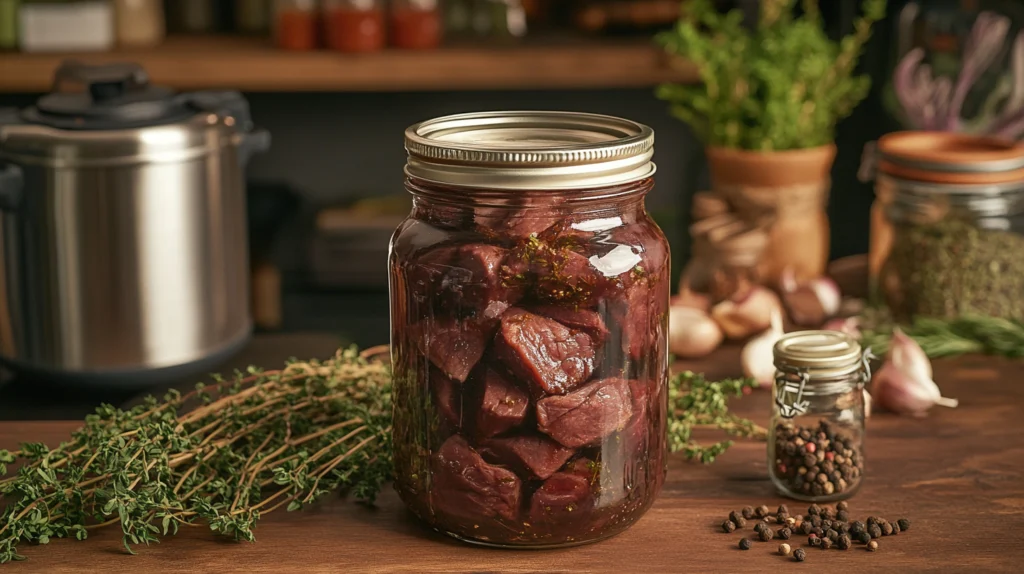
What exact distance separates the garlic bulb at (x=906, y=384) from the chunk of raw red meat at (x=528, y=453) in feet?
1.61

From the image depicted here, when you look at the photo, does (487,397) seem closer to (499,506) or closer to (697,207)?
(499,506)

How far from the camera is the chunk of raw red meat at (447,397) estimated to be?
867 mm

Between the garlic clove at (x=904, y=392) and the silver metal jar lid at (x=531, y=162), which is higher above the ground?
the silver metal jar lid at (x=531, y=162)

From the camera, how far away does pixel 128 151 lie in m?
1.26

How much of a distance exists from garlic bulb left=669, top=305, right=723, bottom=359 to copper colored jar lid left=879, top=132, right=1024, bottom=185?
316mm

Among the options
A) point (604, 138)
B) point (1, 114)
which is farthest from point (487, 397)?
point (1, 114)

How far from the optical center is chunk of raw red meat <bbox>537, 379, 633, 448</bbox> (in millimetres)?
851

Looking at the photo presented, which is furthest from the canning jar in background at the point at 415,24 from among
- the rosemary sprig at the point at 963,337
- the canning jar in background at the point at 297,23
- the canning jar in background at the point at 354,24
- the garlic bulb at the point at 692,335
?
the rosemary sprig at the point at 963,337

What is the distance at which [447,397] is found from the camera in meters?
0.87

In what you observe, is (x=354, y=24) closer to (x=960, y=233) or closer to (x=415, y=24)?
(x=415, y=24)

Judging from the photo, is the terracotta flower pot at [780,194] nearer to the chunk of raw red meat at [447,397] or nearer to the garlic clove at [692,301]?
the garlic clove at [692,301]

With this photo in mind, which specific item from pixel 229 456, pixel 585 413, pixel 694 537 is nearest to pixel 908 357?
pixel 694 537

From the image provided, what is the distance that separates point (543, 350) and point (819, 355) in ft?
0.95

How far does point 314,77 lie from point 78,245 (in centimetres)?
112
